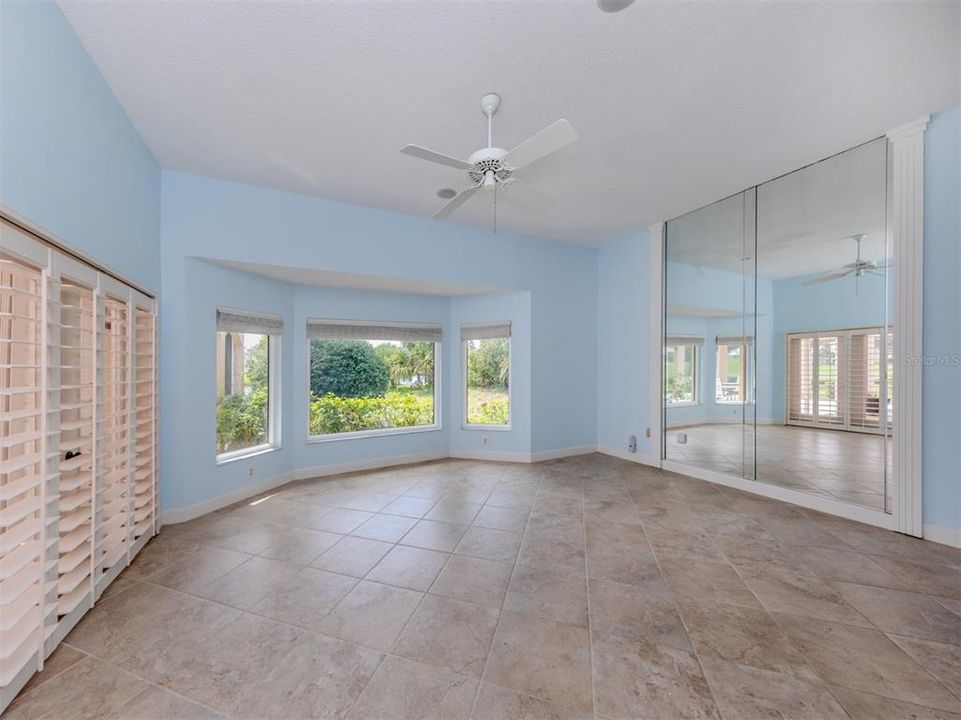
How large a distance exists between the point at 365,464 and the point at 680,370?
13.7 feet

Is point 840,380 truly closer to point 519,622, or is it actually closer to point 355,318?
point 519,622

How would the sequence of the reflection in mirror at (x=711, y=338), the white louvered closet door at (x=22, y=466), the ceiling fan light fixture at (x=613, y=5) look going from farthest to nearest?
the reflection in mirror at (x=711, y=338) < the ceiling fan light fixture at (x=613, y=5) < the white louvered closet door at (x=22, y=466)

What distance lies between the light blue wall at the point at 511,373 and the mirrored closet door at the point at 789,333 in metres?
1.77

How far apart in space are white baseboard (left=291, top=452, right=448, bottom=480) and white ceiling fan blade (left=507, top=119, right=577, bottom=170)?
3920 millimetres

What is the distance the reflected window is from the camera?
15.6ft

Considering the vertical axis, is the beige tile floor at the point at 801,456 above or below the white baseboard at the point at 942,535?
above

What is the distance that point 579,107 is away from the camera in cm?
254

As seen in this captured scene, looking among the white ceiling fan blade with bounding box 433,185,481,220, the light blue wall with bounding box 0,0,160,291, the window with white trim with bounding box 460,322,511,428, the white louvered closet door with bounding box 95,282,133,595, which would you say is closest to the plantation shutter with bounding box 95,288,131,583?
the white louvered closet door with bounding box 95,282,133,595

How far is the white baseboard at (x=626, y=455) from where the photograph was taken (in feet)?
16.4

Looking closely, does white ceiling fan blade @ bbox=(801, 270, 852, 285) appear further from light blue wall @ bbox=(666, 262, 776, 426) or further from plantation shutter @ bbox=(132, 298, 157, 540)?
plantation shutter @ bbox=(132, 298, 157, 540)

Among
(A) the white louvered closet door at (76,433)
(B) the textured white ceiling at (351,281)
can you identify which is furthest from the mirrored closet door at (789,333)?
(A) the white louvered closet door at (76,433)

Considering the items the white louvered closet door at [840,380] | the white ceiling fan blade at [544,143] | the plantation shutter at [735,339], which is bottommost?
the white louvered closet door at [840,380]

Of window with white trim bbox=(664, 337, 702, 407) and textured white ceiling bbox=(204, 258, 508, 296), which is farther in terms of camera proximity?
window with white trim bbox=(664, 337, 702, 407)

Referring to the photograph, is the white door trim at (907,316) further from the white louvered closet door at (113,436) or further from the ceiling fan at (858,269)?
the white louvered closet door at (113,436)
